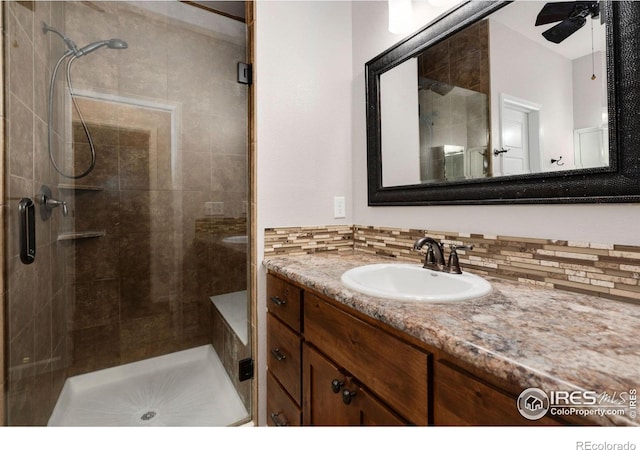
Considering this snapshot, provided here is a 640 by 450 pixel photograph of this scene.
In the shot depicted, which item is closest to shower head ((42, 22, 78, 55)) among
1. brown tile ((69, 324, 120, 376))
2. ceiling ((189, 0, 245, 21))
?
ceiling ((189, 0, 245, 21))

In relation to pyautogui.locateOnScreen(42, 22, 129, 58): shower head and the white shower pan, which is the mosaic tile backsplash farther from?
pyautogui.locateOnScreen(42, 22, 129, 58): shower head

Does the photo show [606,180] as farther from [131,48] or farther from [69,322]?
[69,322]

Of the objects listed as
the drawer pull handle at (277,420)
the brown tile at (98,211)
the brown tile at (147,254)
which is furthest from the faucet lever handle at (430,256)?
the brown tile at (98,211)

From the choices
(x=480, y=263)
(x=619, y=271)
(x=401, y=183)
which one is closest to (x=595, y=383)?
(x=619, y=271)

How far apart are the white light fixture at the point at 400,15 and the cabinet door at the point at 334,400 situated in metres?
1.40

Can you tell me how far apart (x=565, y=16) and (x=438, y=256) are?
2.66 feet

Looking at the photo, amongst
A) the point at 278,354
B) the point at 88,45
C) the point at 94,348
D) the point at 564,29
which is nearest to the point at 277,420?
the point at 278,354

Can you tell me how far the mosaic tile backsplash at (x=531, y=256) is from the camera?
73 centimetres

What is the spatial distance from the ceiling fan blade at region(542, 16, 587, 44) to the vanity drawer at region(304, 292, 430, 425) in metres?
1.00

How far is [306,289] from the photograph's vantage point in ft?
3.33

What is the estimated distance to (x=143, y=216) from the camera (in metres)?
1.67
